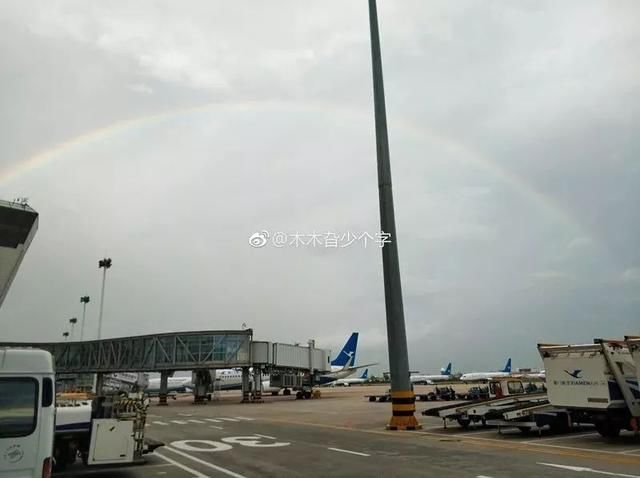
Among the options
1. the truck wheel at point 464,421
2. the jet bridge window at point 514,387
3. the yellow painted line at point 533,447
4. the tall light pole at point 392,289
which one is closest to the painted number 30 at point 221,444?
the yellow painted line at point 533,447

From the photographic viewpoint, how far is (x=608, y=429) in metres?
17.4

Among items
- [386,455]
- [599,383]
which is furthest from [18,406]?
[599,383]

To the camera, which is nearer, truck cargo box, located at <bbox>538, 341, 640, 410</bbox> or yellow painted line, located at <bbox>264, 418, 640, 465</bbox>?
yellow painted line, located at <bbox>264, 418, 640, 465</bbox>

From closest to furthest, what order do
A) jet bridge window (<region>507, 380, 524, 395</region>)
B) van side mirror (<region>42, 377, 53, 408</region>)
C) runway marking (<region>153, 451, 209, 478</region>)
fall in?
van side mirror (<region>42, 377, 53, 408</region>), runway marking (<region>153, 451, 209, 478</region>), jet bridge window (<region>507, 380, 524, 395</region>)

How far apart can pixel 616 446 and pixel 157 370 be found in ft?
185

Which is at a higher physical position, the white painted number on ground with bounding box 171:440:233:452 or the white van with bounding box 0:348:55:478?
the white van with bounding box 0:348:55:478

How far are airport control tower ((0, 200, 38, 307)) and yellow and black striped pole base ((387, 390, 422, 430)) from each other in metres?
16.6

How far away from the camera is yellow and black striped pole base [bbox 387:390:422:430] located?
898 inches

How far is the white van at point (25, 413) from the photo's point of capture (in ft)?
24.6

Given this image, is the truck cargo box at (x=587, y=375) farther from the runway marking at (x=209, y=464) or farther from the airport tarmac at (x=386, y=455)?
the runway marking at (x=209, y=464)

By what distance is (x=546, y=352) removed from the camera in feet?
62.0

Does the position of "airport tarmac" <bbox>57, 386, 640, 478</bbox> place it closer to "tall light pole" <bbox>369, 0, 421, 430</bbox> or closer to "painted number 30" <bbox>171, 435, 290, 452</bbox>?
"painted number 30" <bbox>171, 435, 290, 452</bbox>

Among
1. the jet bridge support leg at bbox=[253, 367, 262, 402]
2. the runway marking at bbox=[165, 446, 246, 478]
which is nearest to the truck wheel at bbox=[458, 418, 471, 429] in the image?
the runway marking at bbox=[165, 446, 246, 478]

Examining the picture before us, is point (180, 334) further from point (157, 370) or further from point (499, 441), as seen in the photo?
point (499, 441)
